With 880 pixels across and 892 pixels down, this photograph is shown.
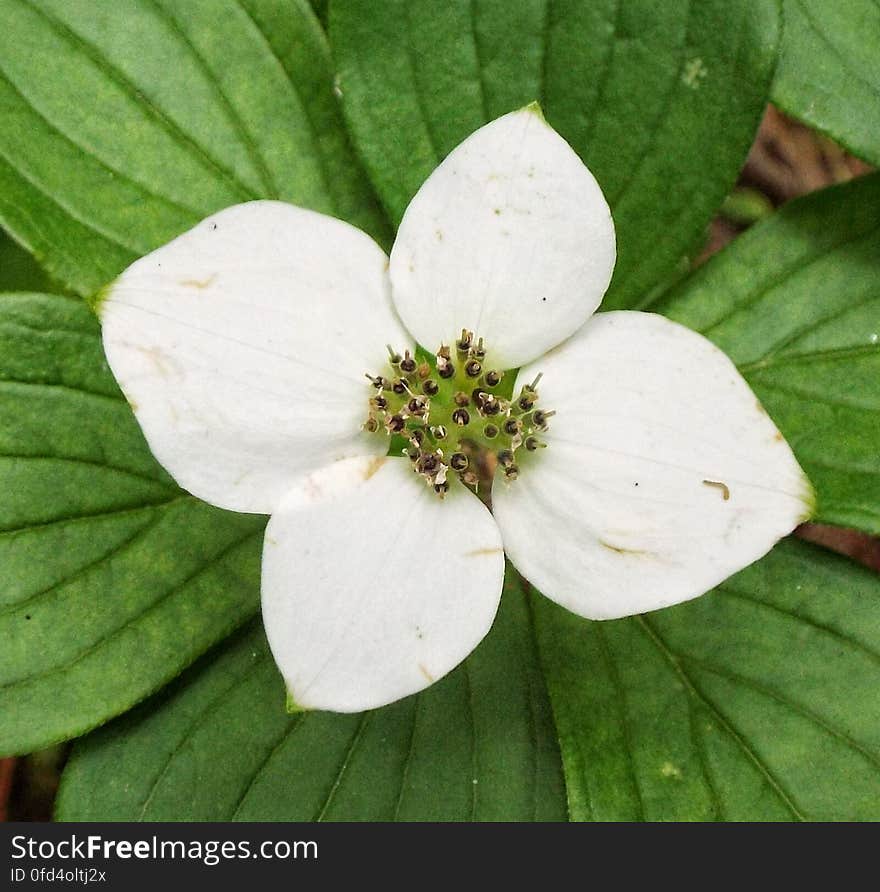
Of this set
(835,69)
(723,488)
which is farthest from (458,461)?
(835,69)

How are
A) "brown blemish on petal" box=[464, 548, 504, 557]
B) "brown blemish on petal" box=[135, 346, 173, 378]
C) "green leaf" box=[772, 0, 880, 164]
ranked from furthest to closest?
"green leaf" box=[772, 0, 880, 164] < "brown blemish on petal" box=[464, 548, 504, 557] < "brown blemish on petal" box=[135, 346, 173, 378]

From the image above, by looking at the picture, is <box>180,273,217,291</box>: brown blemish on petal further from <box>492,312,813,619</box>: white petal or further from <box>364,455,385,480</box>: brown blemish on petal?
<box>492,312,813,619</box>: white petal

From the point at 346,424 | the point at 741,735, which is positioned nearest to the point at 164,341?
the point at 346,424

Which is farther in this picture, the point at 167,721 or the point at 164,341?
the point at 167,721

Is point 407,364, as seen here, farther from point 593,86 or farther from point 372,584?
point 593,86

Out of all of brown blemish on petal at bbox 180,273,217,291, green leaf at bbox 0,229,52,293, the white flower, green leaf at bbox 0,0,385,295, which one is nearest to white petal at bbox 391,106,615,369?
the white flower
